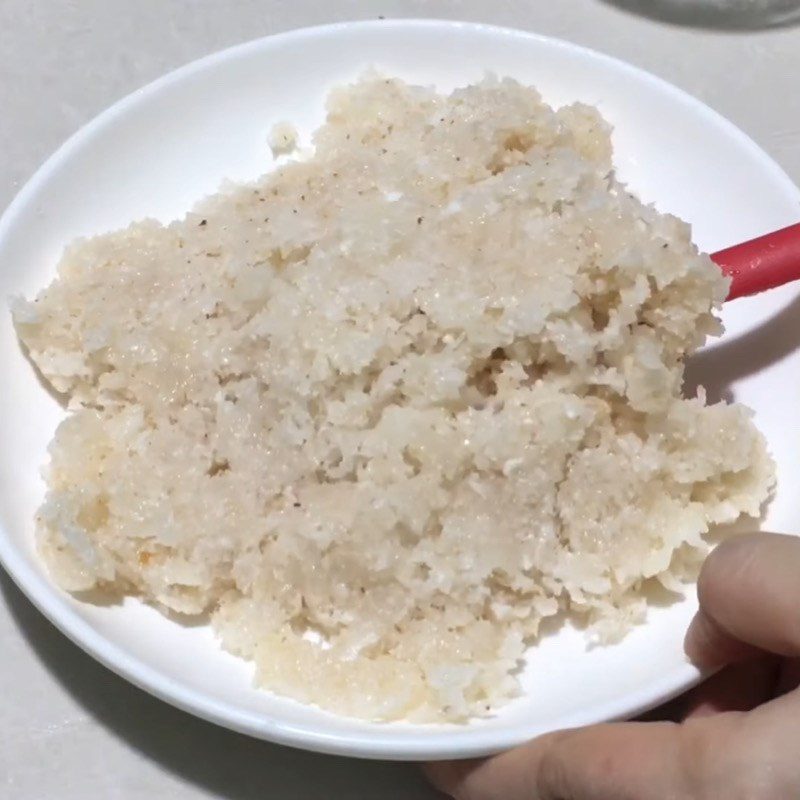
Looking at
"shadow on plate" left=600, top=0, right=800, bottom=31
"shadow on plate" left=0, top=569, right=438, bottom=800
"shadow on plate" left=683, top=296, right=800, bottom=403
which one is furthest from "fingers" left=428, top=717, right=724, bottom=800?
"shadow on plate" left=600, top=0, right=800, bottom=31

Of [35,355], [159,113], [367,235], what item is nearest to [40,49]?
[159,113]

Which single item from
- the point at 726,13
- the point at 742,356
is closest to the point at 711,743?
the point at 742,356

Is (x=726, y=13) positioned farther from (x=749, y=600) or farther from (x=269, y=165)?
(x=749, y=600)

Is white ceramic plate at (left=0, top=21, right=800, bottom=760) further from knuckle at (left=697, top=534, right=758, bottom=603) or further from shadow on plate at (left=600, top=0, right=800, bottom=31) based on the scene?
shadow on plate at (left=600, top=0, right=800, bottom=31)

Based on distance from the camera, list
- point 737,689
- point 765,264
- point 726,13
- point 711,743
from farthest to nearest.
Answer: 1. point 726,13
2. point 765,264
3. point 737,689
4. point 711,743

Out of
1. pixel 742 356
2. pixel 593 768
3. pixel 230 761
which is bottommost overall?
pixel 230 761
